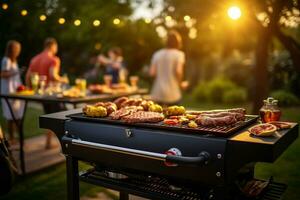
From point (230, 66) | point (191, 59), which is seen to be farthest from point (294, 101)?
point (191, 59)

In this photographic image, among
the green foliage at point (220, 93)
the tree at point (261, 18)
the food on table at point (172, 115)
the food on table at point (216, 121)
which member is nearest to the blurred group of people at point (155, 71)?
the food on table at point (172, 115)

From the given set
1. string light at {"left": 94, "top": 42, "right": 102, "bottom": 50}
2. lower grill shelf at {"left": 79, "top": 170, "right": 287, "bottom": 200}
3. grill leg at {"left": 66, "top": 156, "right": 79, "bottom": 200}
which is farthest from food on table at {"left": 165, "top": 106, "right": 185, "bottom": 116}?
string light at {"left": 94, "top": 42, "right": 102, "bottom": 50}

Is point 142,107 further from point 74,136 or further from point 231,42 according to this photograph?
point 231,42

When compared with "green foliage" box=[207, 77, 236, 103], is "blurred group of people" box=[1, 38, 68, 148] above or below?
above

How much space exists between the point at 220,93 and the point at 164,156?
36.5 ft

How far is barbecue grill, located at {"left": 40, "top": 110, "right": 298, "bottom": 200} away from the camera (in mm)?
2205

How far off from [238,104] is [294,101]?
1914 mm

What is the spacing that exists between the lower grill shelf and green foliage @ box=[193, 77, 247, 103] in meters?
10.1

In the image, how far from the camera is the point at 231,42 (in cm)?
2088

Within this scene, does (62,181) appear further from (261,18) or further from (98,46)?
(98,46)

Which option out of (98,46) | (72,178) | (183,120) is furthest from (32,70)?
(98,46)

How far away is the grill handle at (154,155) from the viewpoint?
2.21m

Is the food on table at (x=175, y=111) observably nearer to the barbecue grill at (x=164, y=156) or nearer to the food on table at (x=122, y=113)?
the food on table at (x=122, y=113)

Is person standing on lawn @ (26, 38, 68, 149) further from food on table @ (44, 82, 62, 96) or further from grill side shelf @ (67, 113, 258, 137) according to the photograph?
grill side shelf @ (67, 113, 258, 137)
